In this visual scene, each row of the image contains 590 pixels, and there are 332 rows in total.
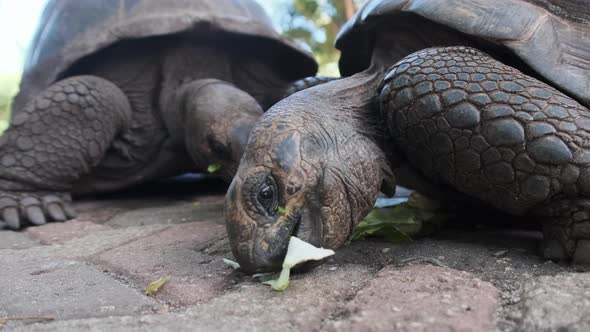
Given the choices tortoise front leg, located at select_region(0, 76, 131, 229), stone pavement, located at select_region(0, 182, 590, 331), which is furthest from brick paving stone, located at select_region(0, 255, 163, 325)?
tortoise front leg, located at select_region(0, 76, 131, 229)

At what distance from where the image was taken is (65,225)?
266 centimetres

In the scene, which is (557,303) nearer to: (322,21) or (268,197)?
(268,197)

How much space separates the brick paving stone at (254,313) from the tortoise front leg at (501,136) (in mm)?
534

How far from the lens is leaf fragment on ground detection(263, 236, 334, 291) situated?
132cm

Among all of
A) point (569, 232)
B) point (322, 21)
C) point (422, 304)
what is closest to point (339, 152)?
point (422, 304)

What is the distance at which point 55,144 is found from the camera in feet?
9.94

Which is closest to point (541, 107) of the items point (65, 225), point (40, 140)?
point (65, 225)

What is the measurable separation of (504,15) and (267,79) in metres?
2.49

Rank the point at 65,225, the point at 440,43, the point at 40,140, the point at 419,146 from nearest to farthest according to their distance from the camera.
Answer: the point at 419,146 < the point at 440,43 < the point at 65,225 < the point at 40,140

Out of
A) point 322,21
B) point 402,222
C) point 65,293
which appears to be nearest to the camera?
point 65,293

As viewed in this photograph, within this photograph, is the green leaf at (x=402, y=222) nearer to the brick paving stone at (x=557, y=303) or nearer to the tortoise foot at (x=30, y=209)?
the brick paving stone at (x=557, y=303)

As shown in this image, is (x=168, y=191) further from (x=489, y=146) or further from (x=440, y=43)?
(x=489, y=146)

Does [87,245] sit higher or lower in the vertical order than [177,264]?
lower

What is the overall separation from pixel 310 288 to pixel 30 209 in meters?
2.08
